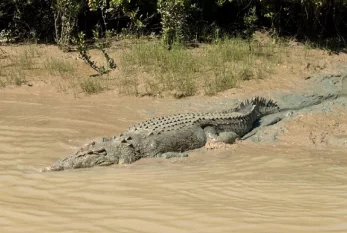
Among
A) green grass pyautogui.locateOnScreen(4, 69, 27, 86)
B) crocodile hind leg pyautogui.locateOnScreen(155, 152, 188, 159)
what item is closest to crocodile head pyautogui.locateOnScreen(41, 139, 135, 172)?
crocodile hind leg pyautogui.locateOnScreen(155, 152, 188, 159)

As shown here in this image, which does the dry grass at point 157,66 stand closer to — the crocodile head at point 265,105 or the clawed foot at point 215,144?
the crocodile head at point 265,105

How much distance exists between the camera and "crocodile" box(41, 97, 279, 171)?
6.29 metres

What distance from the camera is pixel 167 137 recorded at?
23.0 feet

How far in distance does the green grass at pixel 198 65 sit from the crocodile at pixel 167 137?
4.83 ft

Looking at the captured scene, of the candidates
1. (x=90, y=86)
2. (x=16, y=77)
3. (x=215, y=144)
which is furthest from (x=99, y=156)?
(x=16, y=77)

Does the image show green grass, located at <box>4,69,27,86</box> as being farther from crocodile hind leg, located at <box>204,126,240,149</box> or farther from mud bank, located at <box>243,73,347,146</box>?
mud bank, located at <box>243,73,347,146</box>

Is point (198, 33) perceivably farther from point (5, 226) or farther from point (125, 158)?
point (5, 226)

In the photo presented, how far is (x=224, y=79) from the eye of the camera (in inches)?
381

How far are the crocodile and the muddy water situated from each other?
221 mm

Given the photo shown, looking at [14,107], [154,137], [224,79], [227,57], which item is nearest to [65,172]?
[154,137]

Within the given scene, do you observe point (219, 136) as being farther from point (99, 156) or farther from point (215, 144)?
point (99, 156)

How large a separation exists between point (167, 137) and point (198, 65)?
12.3 ft

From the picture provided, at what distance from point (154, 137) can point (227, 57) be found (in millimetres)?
4446

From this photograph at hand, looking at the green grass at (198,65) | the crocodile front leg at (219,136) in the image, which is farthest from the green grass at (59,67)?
the crocodile front leg at (219,136)
